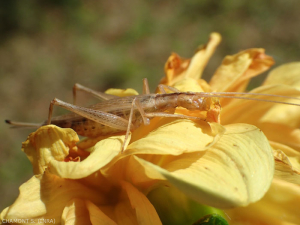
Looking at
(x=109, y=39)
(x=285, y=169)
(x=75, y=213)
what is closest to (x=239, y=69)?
(x=285, y=169)

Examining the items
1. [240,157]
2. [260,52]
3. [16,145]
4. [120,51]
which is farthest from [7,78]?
[240,157]

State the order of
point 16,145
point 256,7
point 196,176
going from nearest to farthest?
point 196,176, point 16,145, point 256,7

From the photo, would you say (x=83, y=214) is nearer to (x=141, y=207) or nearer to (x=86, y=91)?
(x=141, y=207)

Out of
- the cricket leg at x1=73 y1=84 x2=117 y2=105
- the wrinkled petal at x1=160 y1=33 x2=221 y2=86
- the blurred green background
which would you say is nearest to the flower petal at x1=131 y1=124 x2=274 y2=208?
the wrinkled petal at x1=160 y1=33 x2=221 y2=86

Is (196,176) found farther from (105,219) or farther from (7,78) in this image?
(7,78)

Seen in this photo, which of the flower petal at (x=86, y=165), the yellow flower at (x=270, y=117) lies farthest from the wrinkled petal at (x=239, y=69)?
the flower petal at (x=86, y=165)

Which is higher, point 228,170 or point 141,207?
point 228,170
